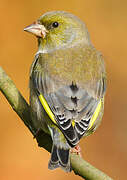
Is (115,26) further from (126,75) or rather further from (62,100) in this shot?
(62,100)

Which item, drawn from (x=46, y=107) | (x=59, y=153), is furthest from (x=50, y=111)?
(x=59, y=153)

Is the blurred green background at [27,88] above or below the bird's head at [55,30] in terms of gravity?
below

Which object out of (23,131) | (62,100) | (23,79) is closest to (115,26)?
(23,79)

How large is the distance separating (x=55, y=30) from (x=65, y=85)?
35.9 inches

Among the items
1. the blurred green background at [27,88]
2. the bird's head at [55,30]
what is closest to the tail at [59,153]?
the bird's head at [55,30]

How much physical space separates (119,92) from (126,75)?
29cm

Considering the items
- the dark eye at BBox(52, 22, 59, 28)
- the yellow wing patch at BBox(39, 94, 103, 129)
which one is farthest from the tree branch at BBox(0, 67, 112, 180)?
the dark eye at BBox(52, 22, 59, 28)

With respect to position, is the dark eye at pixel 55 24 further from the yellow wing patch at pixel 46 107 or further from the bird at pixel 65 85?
the yellow wing patch at pixel 46 107

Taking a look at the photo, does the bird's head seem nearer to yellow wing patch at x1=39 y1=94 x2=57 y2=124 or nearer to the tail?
yellow wing patch at x1=39 y1=94 x2=57 y2=124

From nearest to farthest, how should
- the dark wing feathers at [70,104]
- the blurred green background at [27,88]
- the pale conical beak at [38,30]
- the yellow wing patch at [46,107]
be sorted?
1. the dark wing feathers at [70,104]
2. the yellow wing patch at [46,107]
3. the pale conical beak at [38,30]
4. the blurred green background at [27,88]

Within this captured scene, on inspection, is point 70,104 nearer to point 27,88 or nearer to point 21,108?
point 21,108

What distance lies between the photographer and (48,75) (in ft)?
18.2

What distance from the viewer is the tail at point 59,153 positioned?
4848mm

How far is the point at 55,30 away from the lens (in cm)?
610
